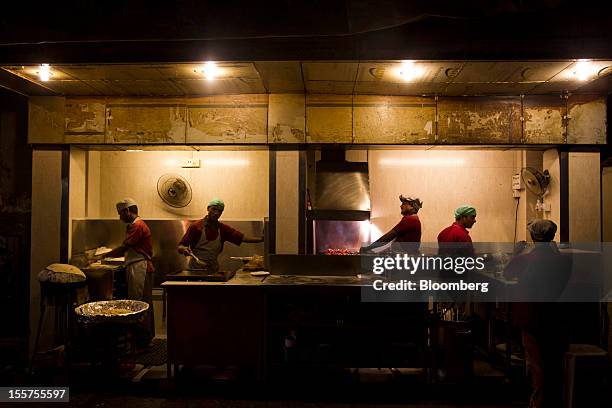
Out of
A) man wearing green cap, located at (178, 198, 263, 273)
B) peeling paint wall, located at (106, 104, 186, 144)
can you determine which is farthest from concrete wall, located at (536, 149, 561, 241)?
peeling paint wall, located at (106, 104, 186, 144)

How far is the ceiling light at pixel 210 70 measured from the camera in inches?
185

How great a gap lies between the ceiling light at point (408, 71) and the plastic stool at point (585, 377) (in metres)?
3.08

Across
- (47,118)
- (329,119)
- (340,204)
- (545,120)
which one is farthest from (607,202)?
(47,118)

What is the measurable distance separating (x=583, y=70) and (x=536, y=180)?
1.74 m

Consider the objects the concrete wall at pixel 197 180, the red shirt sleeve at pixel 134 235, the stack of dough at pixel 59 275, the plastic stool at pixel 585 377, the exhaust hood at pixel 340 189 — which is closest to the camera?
the plastic stool at pixel 585 377

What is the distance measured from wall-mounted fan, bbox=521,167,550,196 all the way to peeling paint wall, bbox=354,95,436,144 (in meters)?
1.66

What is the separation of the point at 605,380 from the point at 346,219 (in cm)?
389

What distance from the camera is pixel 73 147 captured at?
595 centimetres

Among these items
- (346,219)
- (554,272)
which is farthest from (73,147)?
(554,272)

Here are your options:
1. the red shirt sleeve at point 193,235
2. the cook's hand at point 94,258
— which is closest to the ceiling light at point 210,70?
the red shirt sleeve at point 193,235

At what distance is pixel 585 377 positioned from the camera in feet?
11.7

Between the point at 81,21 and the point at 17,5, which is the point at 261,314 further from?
the point at 17,5

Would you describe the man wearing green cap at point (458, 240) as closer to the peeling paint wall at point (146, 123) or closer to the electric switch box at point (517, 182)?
the electric switch box at point (517, 182)

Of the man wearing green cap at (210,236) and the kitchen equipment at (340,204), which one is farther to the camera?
the kitchen equipment at (340,204)
